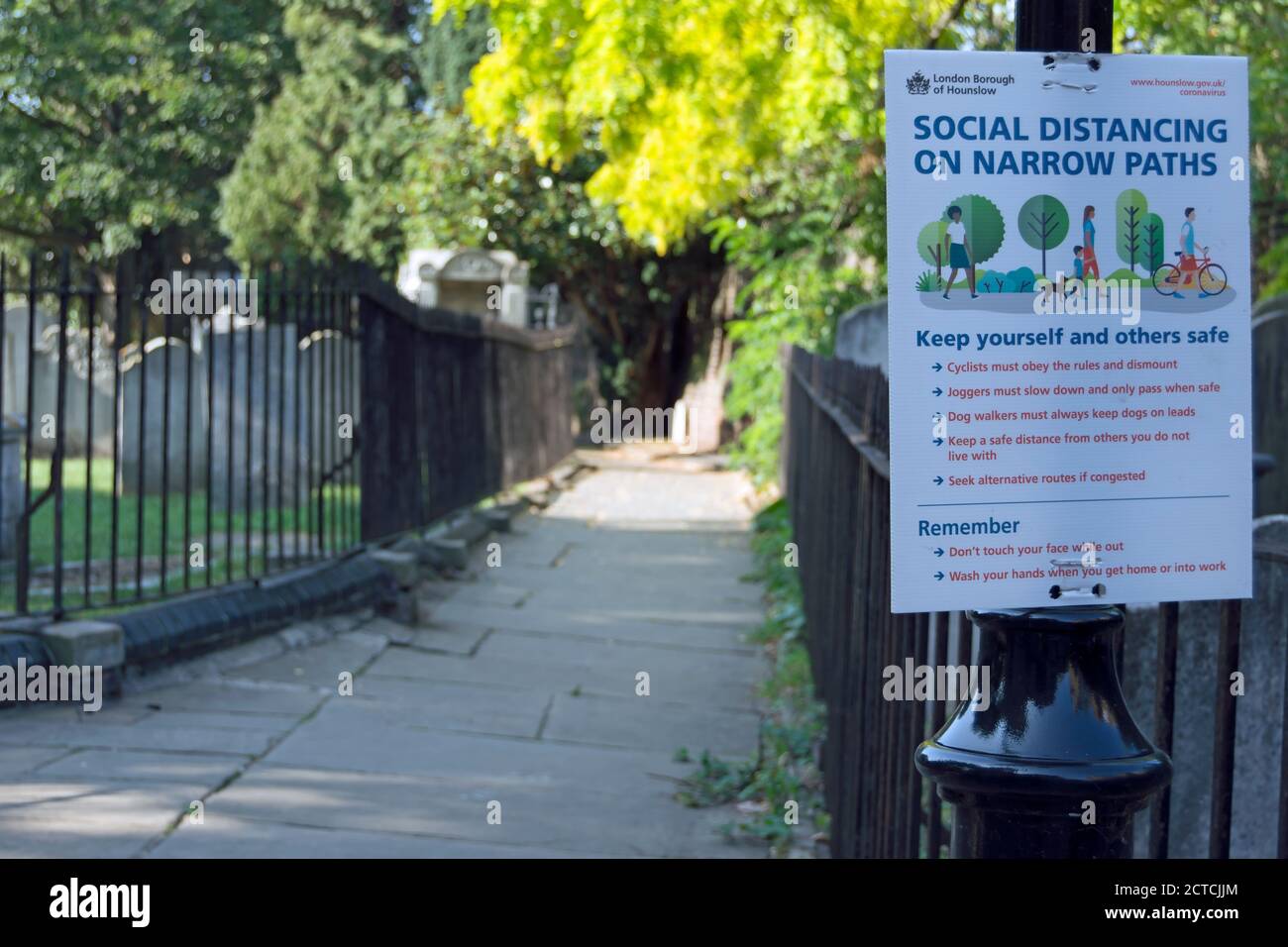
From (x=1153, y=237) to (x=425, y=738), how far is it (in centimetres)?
470

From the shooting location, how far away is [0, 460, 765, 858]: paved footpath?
491 centimetres

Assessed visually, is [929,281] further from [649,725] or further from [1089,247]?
[649,725]

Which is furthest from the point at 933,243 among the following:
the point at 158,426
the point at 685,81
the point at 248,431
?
the point at 158,426

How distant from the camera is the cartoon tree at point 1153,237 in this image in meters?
2.19

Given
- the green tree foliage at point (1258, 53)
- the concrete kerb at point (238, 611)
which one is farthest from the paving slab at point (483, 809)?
the green tree foliage at point (1258, 53)

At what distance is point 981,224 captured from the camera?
216cm

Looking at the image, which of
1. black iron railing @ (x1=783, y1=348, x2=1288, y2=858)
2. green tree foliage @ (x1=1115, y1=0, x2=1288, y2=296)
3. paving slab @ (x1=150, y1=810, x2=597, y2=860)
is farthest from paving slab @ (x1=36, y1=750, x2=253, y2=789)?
green tree foliage @ (x1=1115, y1=0, x2=1288, y2=296)

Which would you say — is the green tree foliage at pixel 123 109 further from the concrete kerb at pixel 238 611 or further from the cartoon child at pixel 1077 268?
the cartoon child at pixel 1077 268

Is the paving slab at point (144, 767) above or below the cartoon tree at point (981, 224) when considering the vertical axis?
below

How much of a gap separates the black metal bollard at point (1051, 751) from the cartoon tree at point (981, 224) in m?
0.53

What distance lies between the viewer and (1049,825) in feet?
7.13

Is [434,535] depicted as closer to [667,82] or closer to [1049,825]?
[667,82]

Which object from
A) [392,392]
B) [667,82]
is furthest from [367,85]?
[392,392]

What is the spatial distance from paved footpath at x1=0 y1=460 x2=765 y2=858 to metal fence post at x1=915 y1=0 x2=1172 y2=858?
283cm
